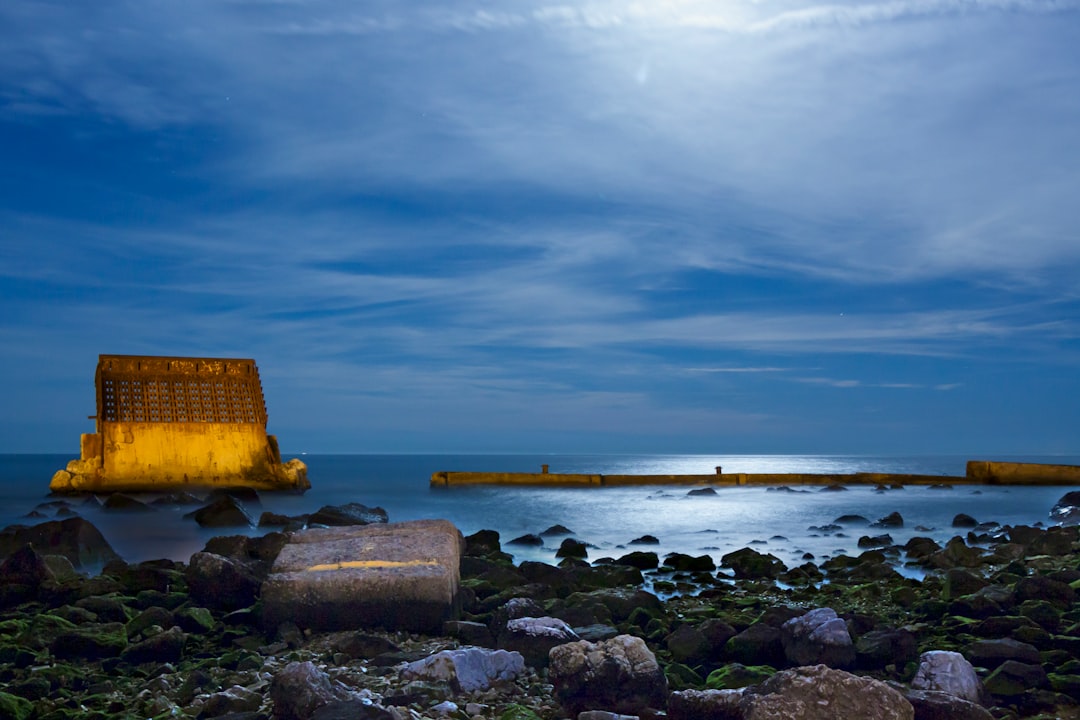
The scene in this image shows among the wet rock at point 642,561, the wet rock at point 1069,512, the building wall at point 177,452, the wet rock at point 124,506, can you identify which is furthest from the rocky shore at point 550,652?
the building wall at point 177,452

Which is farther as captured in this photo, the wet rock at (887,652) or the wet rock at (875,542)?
the wet rock at (875,542)

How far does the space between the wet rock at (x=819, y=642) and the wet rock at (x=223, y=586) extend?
4.16 m

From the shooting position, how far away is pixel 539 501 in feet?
93.3

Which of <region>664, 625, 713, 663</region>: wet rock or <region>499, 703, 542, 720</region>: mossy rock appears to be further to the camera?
<region>664, 625, 713, 663</region>: wet rock

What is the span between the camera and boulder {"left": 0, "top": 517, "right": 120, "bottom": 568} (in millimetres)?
11258

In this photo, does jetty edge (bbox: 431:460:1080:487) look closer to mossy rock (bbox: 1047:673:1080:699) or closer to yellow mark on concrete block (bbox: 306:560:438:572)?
yellow mark on concrete block (bbox: 306:560:438:572)

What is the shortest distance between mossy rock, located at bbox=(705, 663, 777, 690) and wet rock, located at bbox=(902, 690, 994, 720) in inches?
38.4

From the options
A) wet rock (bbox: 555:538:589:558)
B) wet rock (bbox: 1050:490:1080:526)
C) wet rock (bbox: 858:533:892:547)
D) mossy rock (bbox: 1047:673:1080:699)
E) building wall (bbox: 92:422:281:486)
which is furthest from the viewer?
building wall (bbox: 92:422:281:486)

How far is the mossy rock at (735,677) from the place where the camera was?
488 cm

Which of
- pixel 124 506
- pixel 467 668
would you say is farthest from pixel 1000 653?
pixel 124 506

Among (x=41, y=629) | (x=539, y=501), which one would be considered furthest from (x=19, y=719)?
(x=539, y=501)

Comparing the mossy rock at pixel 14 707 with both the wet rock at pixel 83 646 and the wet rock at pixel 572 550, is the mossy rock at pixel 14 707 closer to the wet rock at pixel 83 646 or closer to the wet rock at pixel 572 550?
the wet rock at pixel 83 646

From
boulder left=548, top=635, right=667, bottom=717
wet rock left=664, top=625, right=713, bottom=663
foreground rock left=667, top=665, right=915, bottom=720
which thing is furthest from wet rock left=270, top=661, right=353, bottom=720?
wet rock left=664, top=625, right=713, bottom=663

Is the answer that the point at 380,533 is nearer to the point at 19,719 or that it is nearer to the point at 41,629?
the point at 41,629
